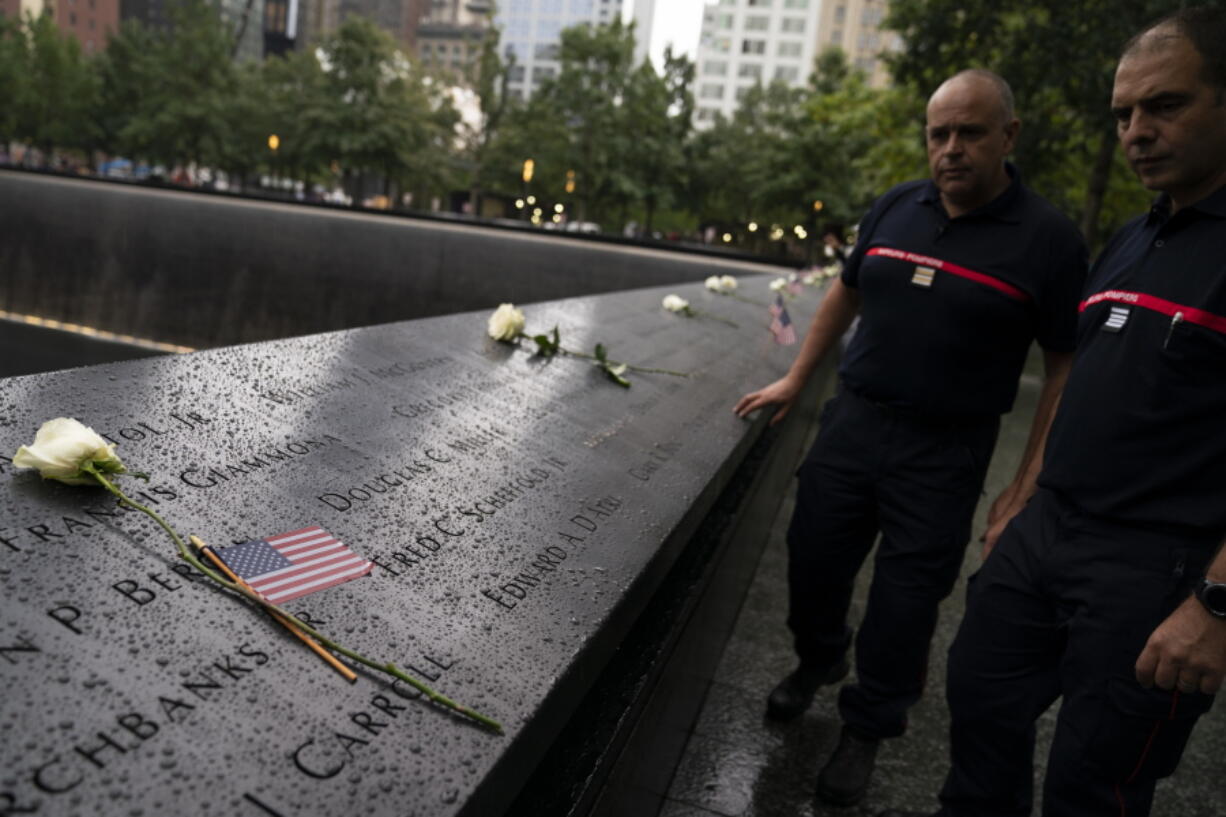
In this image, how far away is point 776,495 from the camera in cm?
517

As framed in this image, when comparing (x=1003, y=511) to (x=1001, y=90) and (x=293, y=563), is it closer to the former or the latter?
(x=1001, y=90)

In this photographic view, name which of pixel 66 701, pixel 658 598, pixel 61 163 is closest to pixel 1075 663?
pixel 658 598

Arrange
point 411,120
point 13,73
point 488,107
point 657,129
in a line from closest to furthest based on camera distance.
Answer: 1. point 411,120
2. point 657,129
3. point 13,73
4. point 488,107

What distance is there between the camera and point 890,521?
2760 mm

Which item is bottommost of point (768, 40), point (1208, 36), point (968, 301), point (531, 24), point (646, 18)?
point (968, 301)

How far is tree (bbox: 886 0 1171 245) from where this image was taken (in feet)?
34.0

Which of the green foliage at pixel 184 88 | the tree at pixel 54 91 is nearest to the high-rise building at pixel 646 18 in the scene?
the tree at pixel 54 91

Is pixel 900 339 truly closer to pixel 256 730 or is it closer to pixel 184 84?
pixel 256 730

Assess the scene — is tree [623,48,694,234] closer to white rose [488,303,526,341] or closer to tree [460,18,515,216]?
tree [460,18,515,216]

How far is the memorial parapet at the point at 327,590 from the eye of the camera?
1062 mm

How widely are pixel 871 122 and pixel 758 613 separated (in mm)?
18055

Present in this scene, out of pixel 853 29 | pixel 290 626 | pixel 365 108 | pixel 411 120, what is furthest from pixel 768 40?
pixel 290 626

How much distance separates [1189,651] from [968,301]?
1205mm

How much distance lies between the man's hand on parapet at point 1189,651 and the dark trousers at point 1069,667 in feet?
0.32
